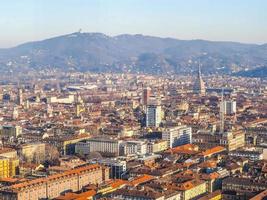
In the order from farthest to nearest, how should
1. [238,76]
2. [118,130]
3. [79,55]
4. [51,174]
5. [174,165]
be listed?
[79,55], [238,76], [118,130], [174,165], [51,174]

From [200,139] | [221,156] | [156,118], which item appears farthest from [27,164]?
[156,118]

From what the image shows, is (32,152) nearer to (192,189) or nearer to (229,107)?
(192,189)

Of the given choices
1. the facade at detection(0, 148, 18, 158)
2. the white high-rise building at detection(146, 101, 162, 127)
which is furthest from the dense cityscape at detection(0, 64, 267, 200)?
the facade at detection(0, 148, 18, 158)

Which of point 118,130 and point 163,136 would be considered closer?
point 163,136

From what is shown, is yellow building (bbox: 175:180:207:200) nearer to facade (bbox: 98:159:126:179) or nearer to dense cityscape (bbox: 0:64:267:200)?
dense cityscape (bbox: 0:64:267:200)

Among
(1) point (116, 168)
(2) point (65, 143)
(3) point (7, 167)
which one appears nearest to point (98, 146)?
(2) point (65, 143)

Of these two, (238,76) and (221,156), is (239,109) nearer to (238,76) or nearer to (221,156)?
(221,156)
